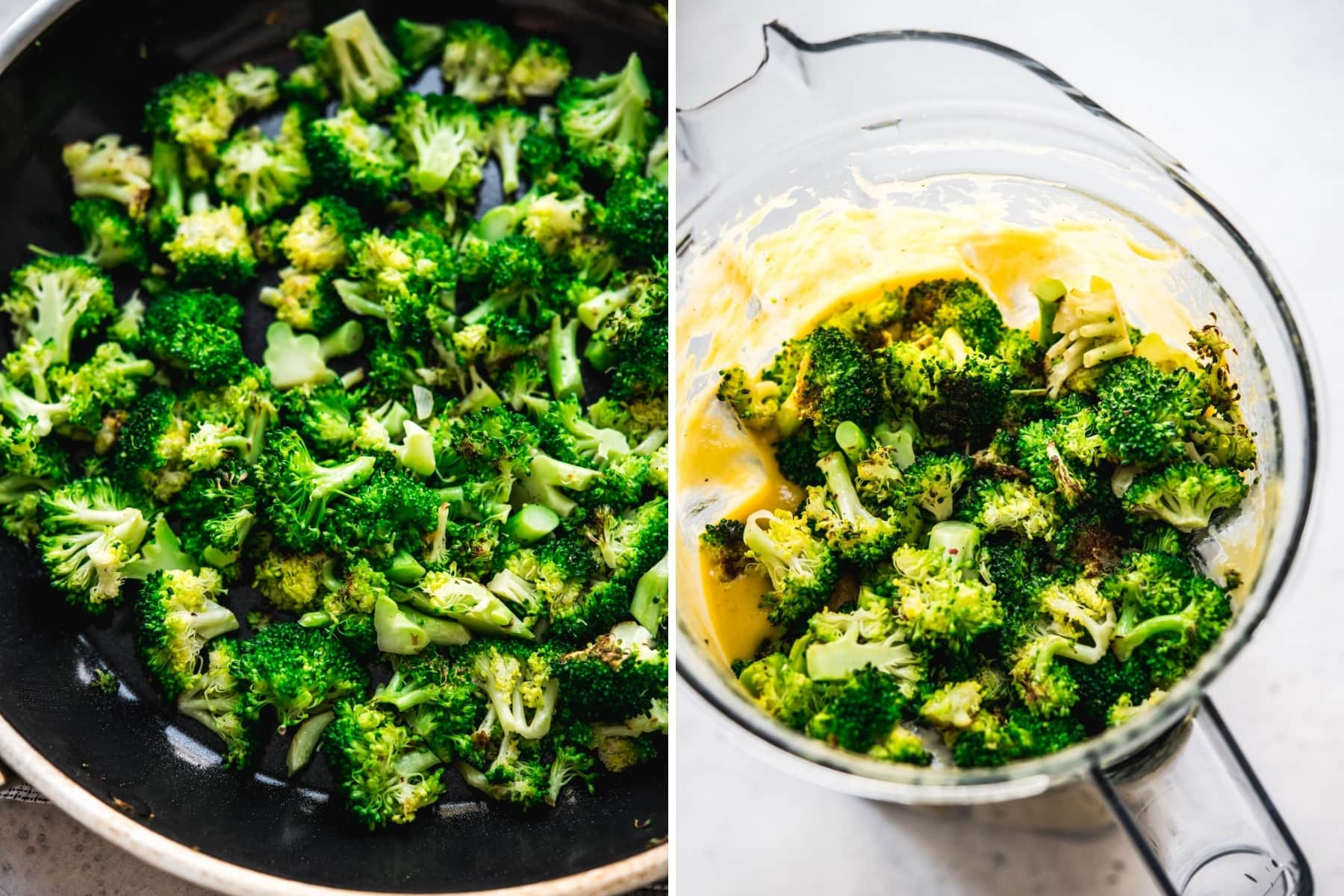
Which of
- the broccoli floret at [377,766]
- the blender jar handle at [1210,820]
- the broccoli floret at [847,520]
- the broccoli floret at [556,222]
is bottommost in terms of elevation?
the blender jar handle at [1210,820]

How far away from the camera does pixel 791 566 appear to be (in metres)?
1.78

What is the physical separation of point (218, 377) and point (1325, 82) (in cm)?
223

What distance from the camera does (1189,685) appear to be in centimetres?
153

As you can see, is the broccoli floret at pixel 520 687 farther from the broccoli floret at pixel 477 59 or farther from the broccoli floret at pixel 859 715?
the broccoli floret at pixel 477 59

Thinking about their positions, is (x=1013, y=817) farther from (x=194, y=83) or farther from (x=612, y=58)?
(x=194, y=83)

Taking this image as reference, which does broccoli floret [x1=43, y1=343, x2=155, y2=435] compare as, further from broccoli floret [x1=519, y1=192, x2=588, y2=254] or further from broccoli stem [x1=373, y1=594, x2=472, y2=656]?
broccoli floret [x1=519, y1=192, x2=588, y2=254]

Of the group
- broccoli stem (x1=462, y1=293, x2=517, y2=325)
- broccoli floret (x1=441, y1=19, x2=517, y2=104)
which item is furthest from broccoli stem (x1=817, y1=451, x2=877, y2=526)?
broccoli floret (x1=441, y1=19, x2=517, y2=104)

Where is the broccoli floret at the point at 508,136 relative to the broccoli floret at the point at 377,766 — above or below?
above

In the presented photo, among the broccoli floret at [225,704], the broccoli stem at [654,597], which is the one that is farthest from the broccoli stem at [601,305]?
the broccoli floret at [225,704]

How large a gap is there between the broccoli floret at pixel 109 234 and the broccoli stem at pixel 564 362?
900 millimetres

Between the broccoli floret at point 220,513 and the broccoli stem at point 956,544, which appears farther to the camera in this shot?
the broccoli floret at point 220,513

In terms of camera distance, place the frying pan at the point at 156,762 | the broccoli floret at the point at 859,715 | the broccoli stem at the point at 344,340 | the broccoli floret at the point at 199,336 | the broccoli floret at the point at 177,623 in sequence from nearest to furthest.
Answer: the broccoli floret at the point at 859,715 < the frying pan at the point at 156,762 < the broccoli floret at the point at 177,623 < the broccoli floret at the point at 199,336 < the broccoli stem at the point at 344,340

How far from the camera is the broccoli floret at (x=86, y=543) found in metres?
2.16

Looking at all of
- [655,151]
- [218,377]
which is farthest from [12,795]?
[655,151]
